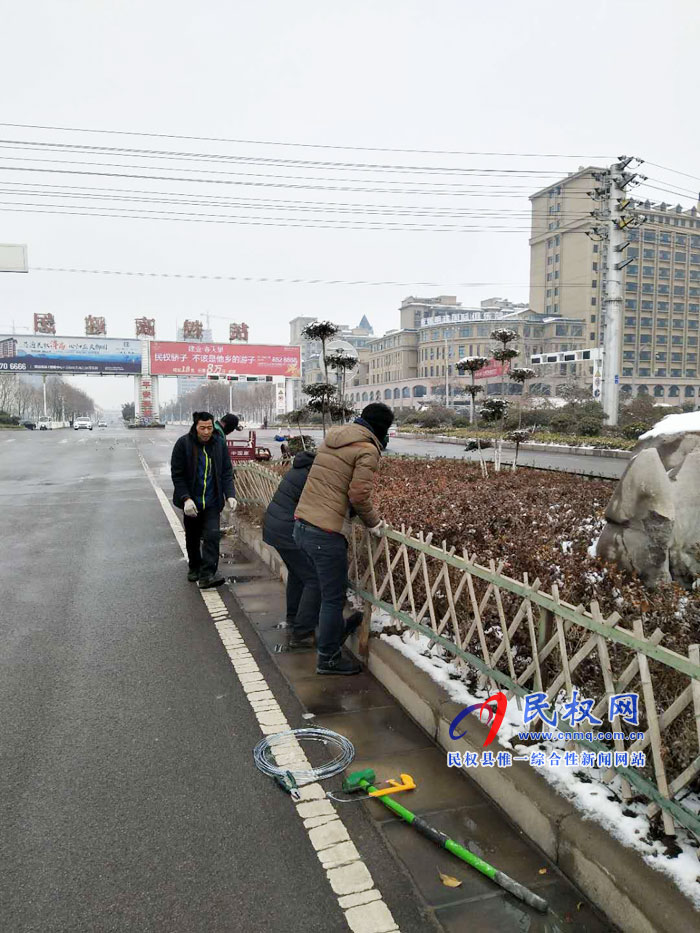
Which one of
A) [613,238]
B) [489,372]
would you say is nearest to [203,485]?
[613,238]

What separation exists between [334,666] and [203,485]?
2844 millimetres

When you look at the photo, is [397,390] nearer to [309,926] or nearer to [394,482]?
Result: [394,482]

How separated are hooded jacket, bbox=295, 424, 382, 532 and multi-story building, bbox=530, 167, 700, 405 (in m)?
96.5

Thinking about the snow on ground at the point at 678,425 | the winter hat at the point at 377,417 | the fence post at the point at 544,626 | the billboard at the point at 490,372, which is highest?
the billboard at the point at 490,372

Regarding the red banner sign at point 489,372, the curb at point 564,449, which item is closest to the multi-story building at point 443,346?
the red banner sign at point 489,372

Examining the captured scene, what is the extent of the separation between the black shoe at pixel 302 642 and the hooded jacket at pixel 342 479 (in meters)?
1.09

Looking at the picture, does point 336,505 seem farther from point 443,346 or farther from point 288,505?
point 443,346

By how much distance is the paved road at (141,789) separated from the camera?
230cm

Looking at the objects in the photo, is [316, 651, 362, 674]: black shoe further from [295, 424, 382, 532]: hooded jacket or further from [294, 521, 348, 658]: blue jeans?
[295, 424, 382, 532]: hooded jacket

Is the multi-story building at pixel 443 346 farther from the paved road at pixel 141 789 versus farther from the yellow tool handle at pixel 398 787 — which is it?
the yellow tool handle at pixel 398 787

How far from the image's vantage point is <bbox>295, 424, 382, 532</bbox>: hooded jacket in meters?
4.04

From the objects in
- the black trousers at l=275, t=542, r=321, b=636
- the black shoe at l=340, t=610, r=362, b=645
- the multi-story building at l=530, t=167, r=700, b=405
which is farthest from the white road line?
the multi-story building at l=530, t=167, r=700, b=405

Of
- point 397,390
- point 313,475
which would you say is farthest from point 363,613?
point 397,390

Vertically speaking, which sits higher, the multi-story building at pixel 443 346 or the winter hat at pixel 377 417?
the multi-story building at pixel 443 346
